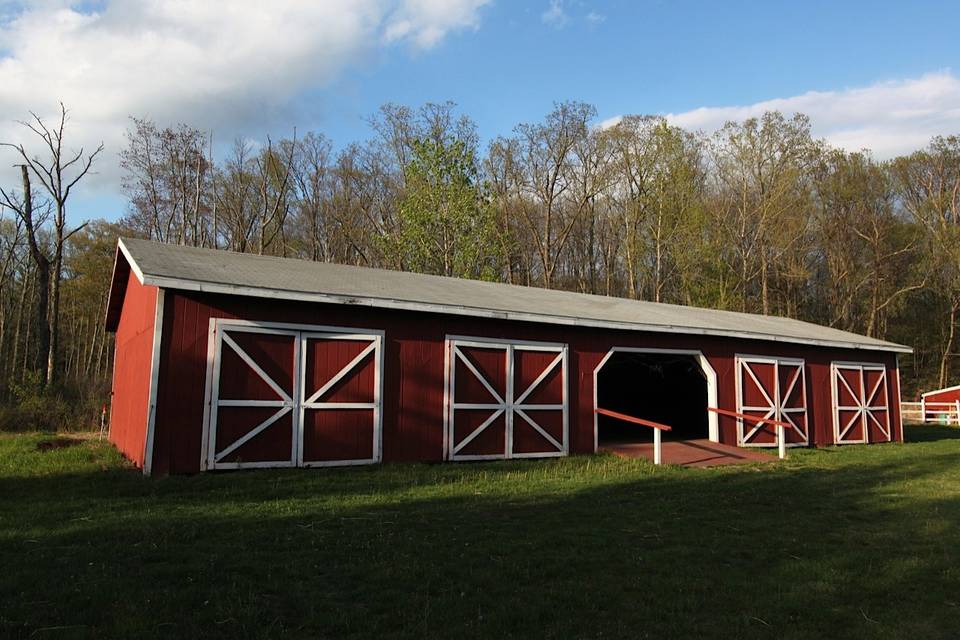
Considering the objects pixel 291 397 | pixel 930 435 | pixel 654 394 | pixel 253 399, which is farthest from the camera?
pixel 930 435

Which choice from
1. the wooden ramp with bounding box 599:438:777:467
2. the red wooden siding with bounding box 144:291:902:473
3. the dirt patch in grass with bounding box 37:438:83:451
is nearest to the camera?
the red wooden siding with bounding box 144:291:902:473

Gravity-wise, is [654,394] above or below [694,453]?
above

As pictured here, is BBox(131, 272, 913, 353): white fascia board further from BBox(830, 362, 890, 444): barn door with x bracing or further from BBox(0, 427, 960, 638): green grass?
BBox(830, 362, 890, 444): barn door with x bracing

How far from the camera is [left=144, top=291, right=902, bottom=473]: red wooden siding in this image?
29.2 ft

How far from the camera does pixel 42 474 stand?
8891mm

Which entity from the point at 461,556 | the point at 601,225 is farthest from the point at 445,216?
the point at 461,556

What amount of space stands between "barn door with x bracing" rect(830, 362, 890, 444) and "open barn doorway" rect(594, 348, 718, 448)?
354 cm

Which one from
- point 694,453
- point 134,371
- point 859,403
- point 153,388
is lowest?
point 694,453

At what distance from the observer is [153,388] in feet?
28.7

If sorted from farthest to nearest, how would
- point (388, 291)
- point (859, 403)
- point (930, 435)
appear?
point (930, 435) → point (859, 403) → point (388, 291)

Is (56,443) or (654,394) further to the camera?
(654,394)

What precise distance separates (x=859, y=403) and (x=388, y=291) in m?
13.9

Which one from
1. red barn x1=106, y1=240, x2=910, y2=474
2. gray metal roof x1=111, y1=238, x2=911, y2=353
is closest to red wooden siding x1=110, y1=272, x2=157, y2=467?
red barn x1=106, y1=240, x2=910, y2=474

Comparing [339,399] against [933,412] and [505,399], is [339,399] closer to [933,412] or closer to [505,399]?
[505,399]
